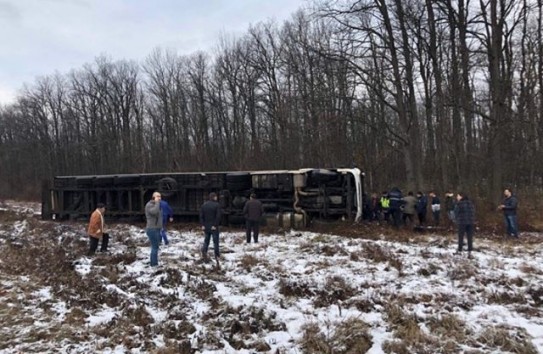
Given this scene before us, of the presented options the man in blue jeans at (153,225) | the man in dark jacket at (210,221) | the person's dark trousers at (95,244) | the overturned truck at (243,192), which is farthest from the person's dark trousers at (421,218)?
the person's dark trousers at (95,244)

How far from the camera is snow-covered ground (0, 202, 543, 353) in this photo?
7.08m

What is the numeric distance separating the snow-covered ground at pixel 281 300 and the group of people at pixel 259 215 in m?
0.66

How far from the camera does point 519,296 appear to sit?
891 cm

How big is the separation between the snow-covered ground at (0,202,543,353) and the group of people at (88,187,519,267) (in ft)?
2.15

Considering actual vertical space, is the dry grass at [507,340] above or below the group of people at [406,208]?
below

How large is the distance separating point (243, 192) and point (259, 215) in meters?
5.28

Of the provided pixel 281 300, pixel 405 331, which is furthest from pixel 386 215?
pixel 405 331

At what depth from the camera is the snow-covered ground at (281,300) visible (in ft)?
23.2

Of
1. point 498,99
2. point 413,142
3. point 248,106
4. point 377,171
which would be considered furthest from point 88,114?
point 498,99

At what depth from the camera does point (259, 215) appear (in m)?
16.0

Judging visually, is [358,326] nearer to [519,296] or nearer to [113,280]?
[519,296]

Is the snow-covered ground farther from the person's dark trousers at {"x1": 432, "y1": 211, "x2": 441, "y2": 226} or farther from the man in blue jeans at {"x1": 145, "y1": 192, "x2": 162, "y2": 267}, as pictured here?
the person's dark trousers at {"x1": 432, "y1": 211, "x2": 441, "y2": 226}

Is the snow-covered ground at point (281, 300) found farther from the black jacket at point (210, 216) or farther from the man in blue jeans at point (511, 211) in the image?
the man in blue jeans at point (511, 211)

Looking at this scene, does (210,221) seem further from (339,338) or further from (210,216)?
(339,338)
